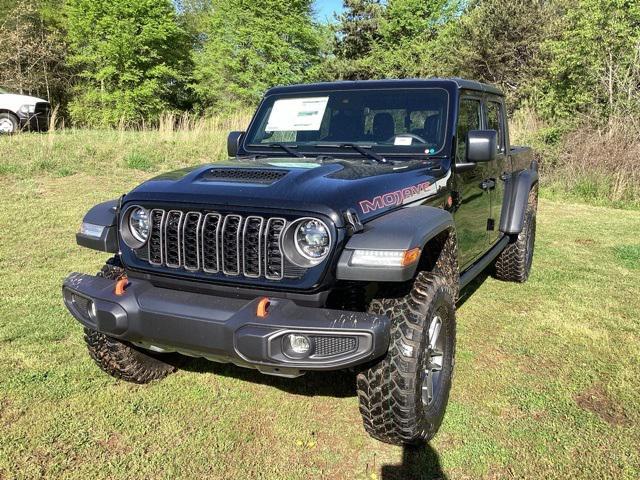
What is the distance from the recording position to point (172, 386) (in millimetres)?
3311

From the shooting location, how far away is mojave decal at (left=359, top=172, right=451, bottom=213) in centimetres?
257

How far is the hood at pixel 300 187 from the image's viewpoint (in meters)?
2.40

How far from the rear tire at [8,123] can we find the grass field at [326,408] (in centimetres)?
1138

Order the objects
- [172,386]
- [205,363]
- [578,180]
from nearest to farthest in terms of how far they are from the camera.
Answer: [172,386] → [205,363] → [578,180]

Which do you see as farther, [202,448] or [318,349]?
[202,448]

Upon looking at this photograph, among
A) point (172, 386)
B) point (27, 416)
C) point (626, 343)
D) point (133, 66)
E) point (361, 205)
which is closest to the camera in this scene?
point (361, 205)

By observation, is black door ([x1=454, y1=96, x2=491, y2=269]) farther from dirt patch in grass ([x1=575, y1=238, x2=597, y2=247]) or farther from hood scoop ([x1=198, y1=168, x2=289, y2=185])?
dirt patch in grass ([x1=575, y1=238, x2=597, y2=247])

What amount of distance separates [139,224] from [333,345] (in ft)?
4.11

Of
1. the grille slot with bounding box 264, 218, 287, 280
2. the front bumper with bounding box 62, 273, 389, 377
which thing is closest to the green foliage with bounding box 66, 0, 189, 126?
the front bumper with bounding box 62, 273, 389, 377

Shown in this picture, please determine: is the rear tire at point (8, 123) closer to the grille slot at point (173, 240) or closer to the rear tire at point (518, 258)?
the rear tire at point (518, 258)

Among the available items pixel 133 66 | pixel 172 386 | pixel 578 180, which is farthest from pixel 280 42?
pixel 172 386

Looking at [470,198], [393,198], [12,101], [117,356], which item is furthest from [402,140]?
[12,101]

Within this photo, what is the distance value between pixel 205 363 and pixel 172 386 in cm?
36

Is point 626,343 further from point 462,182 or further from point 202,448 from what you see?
point 202,448
